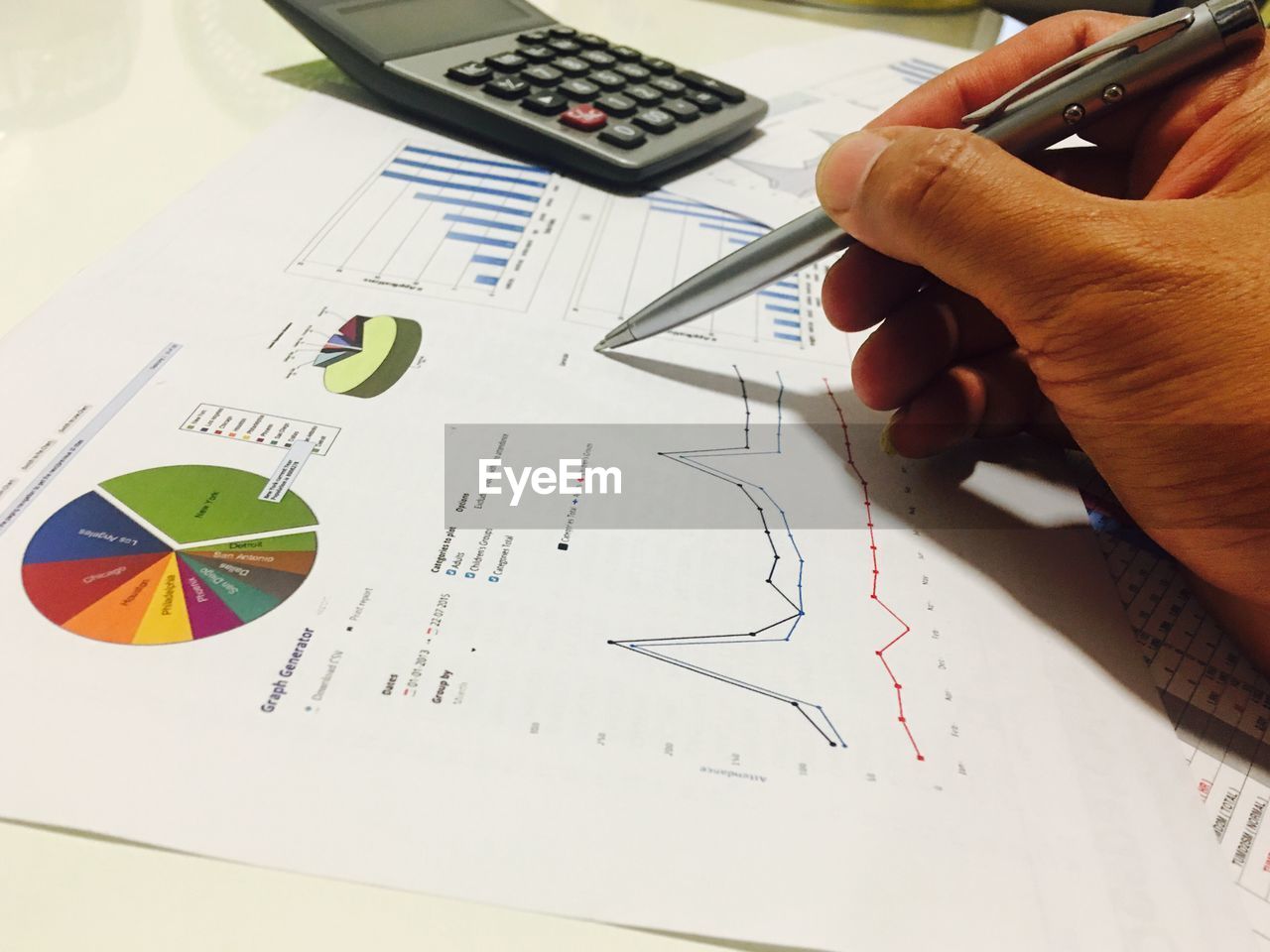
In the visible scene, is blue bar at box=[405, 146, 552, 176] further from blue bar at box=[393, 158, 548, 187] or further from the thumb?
the thumb

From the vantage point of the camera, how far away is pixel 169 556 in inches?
10.2

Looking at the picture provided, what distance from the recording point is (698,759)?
0.76 ft

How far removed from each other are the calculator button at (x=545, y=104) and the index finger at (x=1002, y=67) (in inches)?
7.3

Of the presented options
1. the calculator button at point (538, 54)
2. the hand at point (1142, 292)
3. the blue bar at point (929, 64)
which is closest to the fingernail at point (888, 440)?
the hand at point (1142, 292)

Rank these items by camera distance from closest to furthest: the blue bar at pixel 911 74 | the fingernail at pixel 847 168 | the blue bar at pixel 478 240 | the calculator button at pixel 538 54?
the fingernail at pixel 847 168, the blue bar at pixel 478 240, the calculator button at pixel 538 54, the blue bar at pixel 911 74

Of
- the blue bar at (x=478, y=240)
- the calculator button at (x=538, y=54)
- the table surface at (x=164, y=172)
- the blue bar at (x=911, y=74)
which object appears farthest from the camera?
the blue bar at (x=911, y=74)

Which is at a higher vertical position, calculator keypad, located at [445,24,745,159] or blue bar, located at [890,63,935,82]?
blue bar, located at [890,63,935,82]

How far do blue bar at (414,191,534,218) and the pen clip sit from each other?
0.23m

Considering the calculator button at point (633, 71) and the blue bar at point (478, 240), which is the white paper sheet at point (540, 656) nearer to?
the blue bar at point (478, 240)

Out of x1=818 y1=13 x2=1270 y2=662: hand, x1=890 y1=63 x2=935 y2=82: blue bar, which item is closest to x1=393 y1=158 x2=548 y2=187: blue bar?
x1=818 y1=13 x2=1270 y2=662: hand

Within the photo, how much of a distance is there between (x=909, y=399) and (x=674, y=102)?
0.85 feet

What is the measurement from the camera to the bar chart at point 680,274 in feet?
1.30

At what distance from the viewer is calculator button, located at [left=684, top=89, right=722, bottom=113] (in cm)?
52

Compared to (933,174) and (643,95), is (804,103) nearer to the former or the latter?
(643,95)
